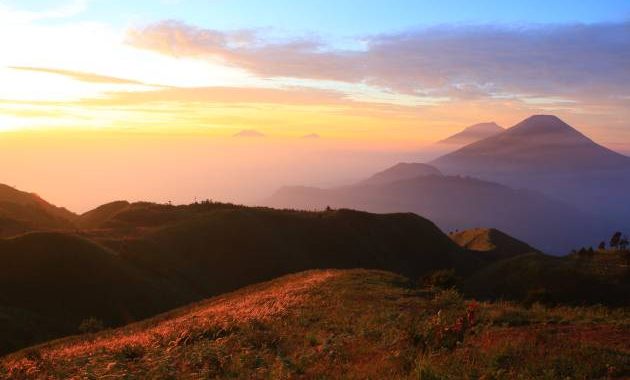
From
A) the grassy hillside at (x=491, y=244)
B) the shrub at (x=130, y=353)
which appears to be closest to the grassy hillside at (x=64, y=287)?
the shrub at (x=130, y=353)

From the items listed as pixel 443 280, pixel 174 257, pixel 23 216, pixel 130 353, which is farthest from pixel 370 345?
pixel 23 216

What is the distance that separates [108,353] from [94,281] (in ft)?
104

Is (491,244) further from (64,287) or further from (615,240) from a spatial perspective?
(64,287)

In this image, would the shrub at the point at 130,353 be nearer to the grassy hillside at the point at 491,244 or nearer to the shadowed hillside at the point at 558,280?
the shadowed hillside at the point at 558,280

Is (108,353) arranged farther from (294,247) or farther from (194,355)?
(294,247)

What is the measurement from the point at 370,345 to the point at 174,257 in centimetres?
5111

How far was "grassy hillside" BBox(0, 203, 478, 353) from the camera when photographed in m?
41.8

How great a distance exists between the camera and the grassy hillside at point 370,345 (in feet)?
35.1

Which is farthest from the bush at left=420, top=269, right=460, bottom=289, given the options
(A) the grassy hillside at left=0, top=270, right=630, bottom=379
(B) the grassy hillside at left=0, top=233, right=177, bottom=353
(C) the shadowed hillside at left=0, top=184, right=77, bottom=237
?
(C) the shadowed hillside at left=0, top=184, right=77, bottom=237

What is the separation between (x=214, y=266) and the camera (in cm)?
6569

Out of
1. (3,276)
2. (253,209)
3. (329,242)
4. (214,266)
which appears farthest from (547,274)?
(3,276)

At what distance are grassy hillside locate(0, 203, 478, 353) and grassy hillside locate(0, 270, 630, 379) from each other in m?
19.1

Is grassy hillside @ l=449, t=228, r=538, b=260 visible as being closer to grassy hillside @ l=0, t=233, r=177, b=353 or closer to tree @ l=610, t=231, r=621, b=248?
tree @ l=610, t=231, r=621, b=248

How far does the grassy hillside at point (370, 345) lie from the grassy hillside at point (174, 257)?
1911cm
